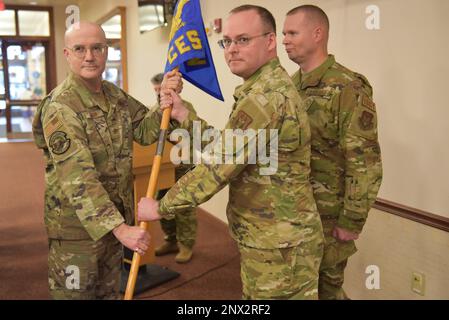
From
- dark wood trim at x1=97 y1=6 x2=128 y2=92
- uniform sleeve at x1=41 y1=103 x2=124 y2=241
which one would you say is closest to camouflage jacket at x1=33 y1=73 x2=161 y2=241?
uniform sleeve at x1=41 y1=103 x2=124 y2=241

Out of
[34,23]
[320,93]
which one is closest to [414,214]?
[320,93]

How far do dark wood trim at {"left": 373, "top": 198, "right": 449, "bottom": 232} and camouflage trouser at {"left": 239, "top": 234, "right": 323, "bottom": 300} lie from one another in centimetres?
82

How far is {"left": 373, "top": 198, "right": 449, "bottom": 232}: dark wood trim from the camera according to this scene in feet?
7.00

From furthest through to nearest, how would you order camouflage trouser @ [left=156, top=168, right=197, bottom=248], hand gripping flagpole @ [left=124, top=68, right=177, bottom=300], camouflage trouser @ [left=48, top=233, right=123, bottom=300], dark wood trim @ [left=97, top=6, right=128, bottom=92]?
dark wood trim @ [left=97, top=6, right=128, bottom=92] → camouflage trouser @ [left=156, top=168, right=197, bottom=248] → camouflage trouser @ [left=48, top=233, right=123, bottom=300] → hand gripping flagpole @ [left=124, top=68, right=177, bottom=300]

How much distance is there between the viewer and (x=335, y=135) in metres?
1.95

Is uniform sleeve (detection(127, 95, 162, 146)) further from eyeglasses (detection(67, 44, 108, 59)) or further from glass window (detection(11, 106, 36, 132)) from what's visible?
glass window (detection(11, 106, 36, 132))

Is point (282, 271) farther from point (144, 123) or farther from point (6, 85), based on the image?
point (6, 85)

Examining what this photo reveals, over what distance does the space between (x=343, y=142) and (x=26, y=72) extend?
10599 millimetres

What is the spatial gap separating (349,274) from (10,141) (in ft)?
30.9

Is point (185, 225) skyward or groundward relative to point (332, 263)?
groundward
